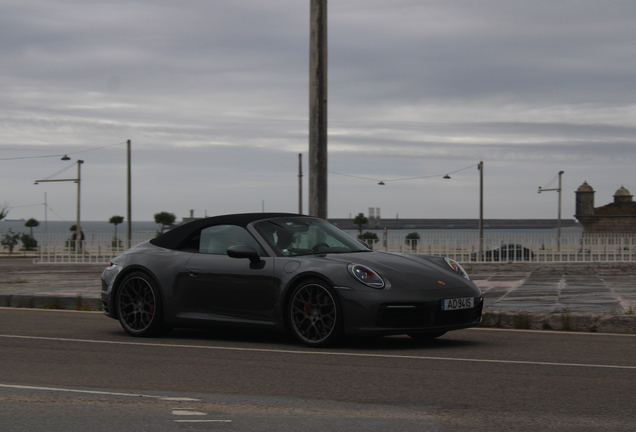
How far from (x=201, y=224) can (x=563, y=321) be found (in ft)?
14.0

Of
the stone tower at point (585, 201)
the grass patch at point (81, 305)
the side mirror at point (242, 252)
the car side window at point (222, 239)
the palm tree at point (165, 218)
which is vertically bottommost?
the grass patch at point (81, 305)

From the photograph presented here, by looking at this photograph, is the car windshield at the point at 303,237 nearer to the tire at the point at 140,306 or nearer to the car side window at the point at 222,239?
the car side window at the point at 222,239

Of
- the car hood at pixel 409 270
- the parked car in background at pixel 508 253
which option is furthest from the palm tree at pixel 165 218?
the car hood at pixel 409 270

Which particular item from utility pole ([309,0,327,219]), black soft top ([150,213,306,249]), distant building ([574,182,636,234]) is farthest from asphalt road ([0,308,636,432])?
distant building ([574,182,636,234])

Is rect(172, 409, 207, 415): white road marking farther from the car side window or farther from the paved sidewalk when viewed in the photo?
the paved sidewalk

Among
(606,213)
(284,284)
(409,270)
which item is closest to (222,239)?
(284,284)

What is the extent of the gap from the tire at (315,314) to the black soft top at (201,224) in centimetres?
115

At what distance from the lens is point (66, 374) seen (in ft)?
20.0

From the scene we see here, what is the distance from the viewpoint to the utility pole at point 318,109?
1142 centimetres

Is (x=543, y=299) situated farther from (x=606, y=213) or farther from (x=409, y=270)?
(x=606, y=213)

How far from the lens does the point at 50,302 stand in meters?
12.1

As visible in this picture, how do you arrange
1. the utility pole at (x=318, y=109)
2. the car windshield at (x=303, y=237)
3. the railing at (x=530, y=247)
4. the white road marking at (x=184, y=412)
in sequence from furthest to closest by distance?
1. the railing at (x=530, y=247)
2. the utility pole at (x=318, y=109)
3. the car windshield at (x=303, y=237)
4. the white road marking at (x=184, y=412)

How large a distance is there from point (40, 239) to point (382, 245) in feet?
44.0

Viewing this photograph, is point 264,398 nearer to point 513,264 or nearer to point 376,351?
point 376,351
